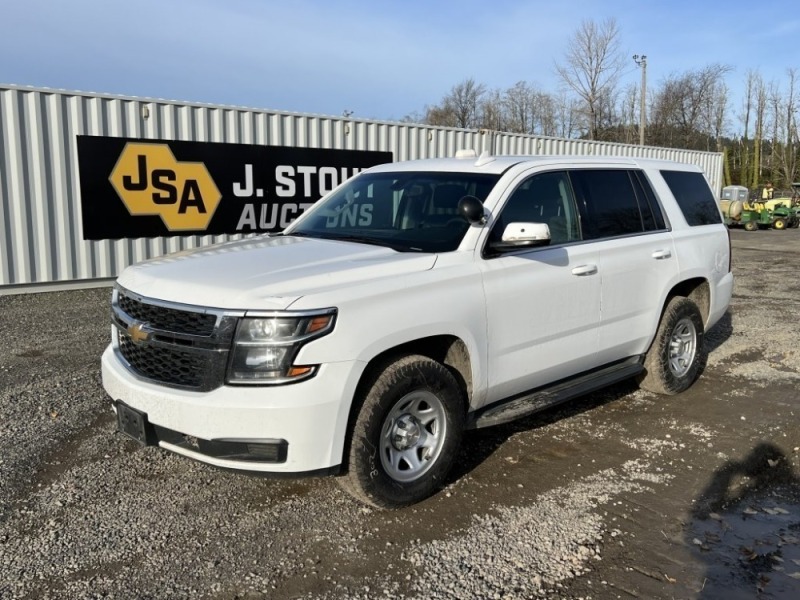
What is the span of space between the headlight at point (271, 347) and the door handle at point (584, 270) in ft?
6.84

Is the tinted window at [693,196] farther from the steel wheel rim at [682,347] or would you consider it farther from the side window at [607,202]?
the steel wheel rim at [682,347]

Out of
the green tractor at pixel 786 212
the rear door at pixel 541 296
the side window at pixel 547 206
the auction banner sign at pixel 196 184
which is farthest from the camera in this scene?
the green tractor at pixel 786 212

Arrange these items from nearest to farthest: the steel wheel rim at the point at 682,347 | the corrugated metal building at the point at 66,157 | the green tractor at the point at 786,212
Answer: the steel wheel rim at the point at 682,347, the corrugated metal building at the point at 66,157, the green tractor at the point at 786,212

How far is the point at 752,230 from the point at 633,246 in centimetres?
2794

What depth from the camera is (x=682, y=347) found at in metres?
5.90

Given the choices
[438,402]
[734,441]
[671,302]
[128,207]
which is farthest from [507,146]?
[438,402]

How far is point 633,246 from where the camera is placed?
5117 mm

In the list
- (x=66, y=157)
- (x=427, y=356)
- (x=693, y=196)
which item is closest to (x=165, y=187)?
(x=66, y=157)

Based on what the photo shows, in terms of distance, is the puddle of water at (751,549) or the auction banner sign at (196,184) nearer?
the puddle of water at (751,549)

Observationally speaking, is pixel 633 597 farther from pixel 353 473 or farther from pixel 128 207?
pixel 128 207

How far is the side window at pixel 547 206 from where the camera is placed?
4.34 metres

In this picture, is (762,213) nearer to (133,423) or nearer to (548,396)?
(548,396)

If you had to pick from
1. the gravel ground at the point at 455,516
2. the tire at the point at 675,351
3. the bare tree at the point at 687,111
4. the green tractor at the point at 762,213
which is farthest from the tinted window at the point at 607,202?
the bare tree at the point at 687,111

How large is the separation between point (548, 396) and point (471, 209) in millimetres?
1367
